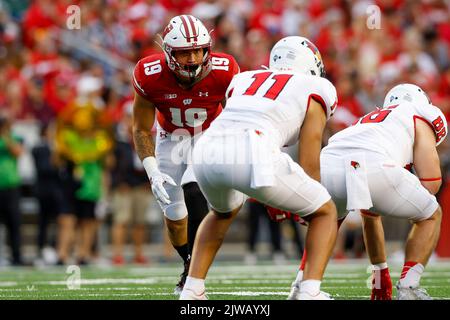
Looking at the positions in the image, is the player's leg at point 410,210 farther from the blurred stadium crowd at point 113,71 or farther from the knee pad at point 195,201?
the blurred stadium crowd at point 113,71

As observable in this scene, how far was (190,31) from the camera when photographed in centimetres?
657

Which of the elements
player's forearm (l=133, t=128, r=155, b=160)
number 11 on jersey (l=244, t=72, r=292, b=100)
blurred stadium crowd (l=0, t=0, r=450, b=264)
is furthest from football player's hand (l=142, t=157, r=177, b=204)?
blurred stadium crowd (l=0, t=0, r=450, b=264)

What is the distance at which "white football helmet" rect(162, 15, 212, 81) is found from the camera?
259 inches

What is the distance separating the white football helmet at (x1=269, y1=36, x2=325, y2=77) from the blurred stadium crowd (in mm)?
6435

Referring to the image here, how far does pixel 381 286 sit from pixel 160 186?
142 centimetres

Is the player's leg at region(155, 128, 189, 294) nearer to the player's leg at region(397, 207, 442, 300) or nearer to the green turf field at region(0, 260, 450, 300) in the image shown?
the green turf field at region(0, 260, 450, 300)

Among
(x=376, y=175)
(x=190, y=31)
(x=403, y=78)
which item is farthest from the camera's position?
(x=403, y=78)

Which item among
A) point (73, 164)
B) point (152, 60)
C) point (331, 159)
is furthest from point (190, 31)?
point (73, 164)

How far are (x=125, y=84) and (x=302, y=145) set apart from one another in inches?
354

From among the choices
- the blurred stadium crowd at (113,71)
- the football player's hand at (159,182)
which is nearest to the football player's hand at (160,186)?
the football player's hand at (159,182)

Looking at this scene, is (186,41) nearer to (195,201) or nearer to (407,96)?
(195,201)

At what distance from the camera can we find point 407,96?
651 cm

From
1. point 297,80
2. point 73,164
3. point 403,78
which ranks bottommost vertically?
point 73,164
